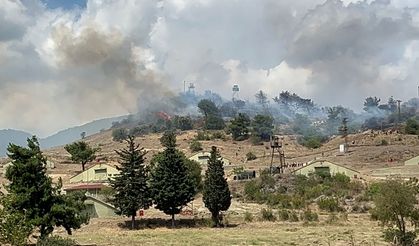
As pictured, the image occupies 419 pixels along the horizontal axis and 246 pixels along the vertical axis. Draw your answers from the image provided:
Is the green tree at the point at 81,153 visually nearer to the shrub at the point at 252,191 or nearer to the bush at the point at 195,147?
the bush at the point at 195,147

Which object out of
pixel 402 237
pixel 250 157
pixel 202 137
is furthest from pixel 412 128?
pixel 402 237

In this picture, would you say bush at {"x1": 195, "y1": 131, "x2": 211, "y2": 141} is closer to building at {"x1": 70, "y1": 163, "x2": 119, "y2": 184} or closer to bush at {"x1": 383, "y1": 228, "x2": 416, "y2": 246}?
building at {"x1": 70, "y1": 163, "x2": 119, "y2": 184}

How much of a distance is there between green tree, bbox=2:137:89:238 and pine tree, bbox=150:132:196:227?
684 inches

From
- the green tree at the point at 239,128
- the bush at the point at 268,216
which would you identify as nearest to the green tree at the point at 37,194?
Result: the bush at the point at 268,216

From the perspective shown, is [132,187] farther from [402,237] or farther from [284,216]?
[402,237]

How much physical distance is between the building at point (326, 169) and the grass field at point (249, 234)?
84.3 feet

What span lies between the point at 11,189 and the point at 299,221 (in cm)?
2999

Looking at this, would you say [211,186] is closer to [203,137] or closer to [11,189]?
[11,189]

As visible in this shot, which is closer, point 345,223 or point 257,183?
point 345,223

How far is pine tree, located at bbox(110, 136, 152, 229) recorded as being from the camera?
57.0 m

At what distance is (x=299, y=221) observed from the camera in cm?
5759

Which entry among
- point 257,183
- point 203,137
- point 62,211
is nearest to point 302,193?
point 257,183

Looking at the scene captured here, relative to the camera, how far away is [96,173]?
9425cm

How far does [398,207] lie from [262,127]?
11497 centimetres
